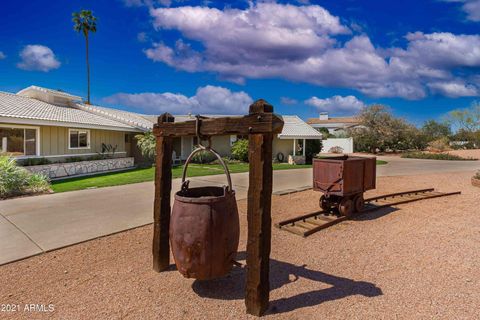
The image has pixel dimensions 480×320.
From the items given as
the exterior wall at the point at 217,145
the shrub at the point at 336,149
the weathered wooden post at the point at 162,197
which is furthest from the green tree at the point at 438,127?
the weathered wooden post at the point at 162,197

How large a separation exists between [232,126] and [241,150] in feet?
61.7

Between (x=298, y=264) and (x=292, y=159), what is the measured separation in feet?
63.3

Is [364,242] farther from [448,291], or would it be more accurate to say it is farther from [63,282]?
[63,282]

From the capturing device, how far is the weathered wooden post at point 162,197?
4.58 metres

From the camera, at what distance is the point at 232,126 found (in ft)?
12.2

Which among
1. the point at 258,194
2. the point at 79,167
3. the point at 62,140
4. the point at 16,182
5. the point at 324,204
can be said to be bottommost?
the point at 324,204

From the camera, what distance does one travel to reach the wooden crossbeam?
3.46 meters

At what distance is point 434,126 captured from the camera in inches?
2250

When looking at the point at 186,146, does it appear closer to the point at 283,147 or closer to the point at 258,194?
the point at 283,147

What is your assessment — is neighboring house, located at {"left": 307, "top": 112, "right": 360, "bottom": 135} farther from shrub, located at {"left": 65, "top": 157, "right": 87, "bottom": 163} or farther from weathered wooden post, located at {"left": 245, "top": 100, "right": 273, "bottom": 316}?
weathered wooden post, located at {"left": 245, "top": 100, "right": 273, "bottom": 316}

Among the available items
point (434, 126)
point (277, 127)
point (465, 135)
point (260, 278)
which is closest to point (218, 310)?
point (260, 278)

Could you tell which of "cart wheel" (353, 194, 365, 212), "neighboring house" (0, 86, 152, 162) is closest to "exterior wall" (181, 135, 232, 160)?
"neighboring house" (0, 86, 152, 162)

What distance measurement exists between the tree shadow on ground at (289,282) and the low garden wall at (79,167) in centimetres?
1253

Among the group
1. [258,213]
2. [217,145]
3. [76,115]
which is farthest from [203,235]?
[217,145]
